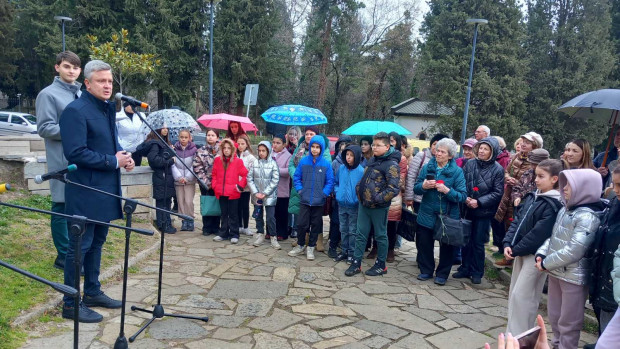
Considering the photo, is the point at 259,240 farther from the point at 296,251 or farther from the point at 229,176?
the point at 229,176

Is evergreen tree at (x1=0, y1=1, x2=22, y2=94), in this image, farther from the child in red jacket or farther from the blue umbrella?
the child in red jacket

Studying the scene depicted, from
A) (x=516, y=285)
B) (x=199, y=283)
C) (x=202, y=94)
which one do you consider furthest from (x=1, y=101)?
(x=516, y=285)

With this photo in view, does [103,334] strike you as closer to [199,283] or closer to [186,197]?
[199,283]

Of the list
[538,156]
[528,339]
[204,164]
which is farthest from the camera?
[204,164]

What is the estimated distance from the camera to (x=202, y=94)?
107ft

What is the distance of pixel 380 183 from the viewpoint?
→ 5.60 metres

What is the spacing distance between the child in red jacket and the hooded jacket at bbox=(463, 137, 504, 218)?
130 inches

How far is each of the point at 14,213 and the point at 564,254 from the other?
21.2 feet

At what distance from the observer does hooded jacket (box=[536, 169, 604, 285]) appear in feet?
11.4

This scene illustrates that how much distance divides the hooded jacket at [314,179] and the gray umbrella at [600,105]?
3275 millimetres

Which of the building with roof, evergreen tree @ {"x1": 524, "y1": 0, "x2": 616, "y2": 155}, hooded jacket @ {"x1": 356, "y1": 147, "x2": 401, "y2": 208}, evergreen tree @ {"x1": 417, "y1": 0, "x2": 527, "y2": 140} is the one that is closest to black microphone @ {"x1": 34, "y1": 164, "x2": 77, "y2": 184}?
hooded jacket @ {"x1": 356, "y1": 147, "x2": 401, "y2": 208}

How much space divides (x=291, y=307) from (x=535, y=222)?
96.0 inches

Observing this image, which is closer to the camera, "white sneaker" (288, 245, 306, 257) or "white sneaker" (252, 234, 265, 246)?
"white sneaker" (288, 245, 306, 257)

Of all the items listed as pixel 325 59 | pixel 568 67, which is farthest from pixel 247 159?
pixel 568 67
